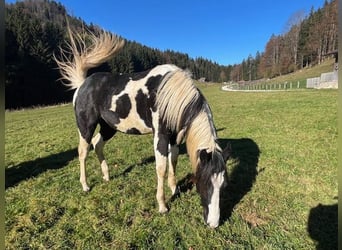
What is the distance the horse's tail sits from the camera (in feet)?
16.6

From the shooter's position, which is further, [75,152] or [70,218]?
[75,152]

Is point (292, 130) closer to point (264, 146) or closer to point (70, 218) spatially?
point (264, 146)

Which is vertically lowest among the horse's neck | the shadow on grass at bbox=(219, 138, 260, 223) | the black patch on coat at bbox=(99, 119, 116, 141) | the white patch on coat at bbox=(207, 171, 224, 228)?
the shadow on grass at bbox=(219, 138, 260, 223)

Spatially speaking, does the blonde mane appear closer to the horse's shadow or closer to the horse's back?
the horse's back

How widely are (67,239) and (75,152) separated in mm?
4435

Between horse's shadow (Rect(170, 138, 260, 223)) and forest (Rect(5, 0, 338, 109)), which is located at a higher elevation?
forest (Rect(5, 0, 338, 109))

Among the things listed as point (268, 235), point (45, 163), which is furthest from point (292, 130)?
point (45, 163)

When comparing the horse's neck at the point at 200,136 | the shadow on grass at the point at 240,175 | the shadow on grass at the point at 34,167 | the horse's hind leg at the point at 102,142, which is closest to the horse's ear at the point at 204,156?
the horse's neck at the point at 200,136

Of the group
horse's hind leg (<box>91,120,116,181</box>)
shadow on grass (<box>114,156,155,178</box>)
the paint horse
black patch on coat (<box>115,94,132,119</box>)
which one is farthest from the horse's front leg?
shadow on grass (<box>114,156,155,178</box>)

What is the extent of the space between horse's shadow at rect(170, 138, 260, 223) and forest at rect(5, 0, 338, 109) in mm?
3413

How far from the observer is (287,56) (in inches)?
2781

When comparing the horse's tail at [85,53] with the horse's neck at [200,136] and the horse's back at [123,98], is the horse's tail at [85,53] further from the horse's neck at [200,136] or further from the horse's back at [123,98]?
the horse's neck at [200,136]

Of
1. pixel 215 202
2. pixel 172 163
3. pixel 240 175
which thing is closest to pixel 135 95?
pixel 172 163

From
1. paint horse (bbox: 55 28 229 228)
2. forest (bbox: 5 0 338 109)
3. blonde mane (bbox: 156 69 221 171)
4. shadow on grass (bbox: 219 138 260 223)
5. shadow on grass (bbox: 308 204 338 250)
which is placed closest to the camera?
shadow on grass (bbox: 308 204 338 250)
